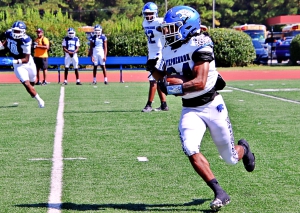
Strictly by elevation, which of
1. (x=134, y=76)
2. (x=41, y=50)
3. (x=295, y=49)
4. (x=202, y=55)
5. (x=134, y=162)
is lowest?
(x=134, y=76)

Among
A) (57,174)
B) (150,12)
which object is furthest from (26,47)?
(57,174)

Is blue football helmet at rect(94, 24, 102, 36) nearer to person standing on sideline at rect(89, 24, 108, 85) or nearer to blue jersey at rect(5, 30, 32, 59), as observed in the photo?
person standing on sideline at rect(89, 24, 108, 85)

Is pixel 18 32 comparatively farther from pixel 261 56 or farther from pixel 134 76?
pixel 261 56

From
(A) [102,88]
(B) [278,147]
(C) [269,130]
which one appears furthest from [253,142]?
(A) [102,88]

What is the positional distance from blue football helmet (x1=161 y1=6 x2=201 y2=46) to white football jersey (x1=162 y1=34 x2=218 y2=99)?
0.08 metres

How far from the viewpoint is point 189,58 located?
552cm

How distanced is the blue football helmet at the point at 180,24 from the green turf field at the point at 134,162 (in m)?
1.42

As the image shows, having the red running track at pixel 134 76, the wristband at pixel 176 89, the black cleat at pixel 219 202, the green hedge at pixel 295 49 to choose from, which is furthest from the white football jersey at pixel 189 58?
the green hedge at pixel 295 49

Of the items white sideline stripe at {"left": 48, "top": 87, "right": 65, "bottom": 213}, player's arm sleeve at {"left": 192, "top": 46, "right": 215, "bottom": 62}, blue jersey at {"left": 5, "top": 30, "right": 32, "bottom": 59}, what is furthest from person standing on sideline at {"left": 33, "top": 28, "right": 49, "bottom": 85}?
player's arm sleeve at {"left": 192, "top": 46, "right": 215, "bottom": 62}

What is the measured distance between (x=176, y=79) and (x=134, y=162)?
7.20ft

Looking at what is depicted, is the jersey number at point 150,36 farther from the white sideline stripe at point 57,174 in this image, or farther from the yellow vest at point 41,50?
the yellow vest at point 41,50

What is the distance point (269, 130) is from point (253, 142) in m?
1.15

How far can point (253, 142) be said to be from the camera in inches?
344

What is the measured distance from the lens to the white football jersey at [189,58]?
5465 millimetres
